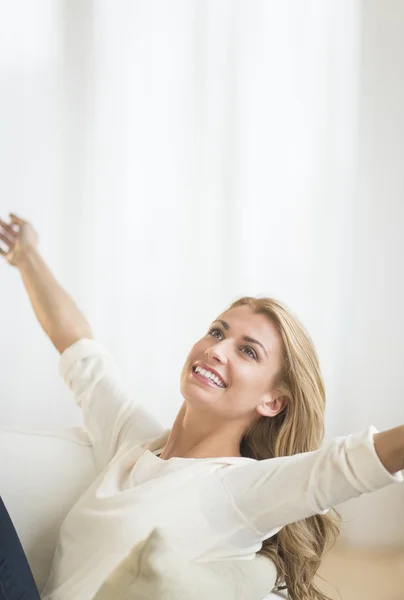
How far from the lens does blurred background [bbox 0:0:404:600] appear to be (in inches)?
108

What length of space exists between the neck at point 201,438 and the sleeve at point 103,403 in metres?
0.12

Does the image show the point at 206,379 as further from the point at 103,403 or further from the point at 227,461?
the point at 103,403

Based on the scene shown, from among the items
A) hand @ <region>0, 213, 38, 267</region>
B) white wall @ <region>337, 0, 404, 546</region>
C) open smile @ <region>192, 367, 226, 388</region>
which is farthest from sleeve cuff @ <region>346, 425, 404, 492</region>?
white wall @ <region>337, 0, 404, 546</region>

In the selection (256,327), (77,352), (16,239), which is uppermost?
(16,239)

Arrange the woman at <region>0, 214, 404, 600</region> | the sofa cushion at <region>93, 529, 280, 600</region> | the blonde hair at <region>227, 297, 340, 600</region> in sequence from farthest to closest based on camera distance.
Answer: the blonde hair at <region>227, 297, 340, 600</region> → the woman at <region>0, 214, 404, 600</region> → the sofa cushion at <region>93, 529, 280, 600</region>

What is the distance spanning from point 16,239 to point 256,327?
0.76 meters

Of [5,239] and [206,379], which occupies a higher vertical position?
[5,239]

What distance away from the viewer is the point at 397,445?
1232 millimetres

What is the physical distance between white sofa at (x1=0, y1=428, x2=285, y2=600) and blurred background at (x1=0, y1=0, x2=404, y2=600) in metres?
1.01

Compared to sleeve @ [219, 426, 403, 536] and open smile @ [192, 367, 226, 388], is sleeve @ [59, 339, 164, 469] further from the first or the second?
sleeve @ [219, 426, 403, 536]

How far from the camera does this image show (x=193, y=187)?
9.17ft

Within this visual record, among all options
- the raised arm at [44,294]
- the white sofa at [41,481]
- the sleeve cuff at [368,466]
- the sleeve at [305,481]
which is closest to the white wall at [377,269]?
the raised arm at [44,294]

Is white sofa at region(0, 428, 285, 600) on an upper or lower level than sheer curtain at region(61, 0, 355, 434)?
lower

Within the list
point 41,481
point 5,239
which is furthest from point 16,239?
point 41,481
